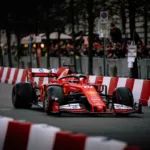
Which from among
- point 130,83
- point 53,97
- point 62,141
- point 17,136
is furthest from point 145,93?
point 62,141

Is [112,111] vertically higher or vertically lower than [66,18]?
lower

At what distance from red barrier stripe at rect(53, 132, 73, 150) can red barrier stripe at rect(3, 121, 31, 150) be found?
0.68 m

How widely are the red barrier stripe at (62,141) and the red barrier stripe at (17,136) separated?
68 centimetres

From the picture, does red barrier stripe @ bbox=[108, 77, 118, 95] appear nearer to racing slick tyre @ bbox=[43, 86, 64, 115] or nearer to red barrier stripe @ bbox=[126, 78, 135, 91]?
red barrier stripe @ bbox=[126, 78, 135, 91]

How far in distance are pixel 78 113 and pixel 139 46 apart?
17.5 m

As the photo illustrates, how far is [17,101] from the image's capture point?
59.6 feet

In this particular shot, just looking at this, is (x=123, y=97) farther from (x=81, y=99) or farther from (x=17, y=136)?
(x=17, y=136)

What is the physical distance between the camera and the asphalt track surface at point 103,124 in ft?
41.0

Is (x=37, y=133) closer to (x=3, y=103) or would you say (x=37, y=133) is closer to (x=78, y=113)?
(x=78, y=113)

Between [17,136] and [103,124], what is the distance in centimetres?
543

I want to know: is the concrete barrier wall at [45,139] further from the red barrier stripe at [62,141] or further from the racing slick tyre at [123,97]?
the racing slick tyre at [123,97]

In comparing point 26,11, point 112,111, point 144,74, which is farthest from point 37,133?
point 26,11

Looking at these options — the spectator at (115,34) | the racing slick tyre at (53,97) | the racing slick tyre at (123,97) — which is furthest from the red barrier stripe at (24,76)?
the racing slick tyre at (53,97)

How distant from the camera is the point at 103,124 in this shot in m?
14.6
